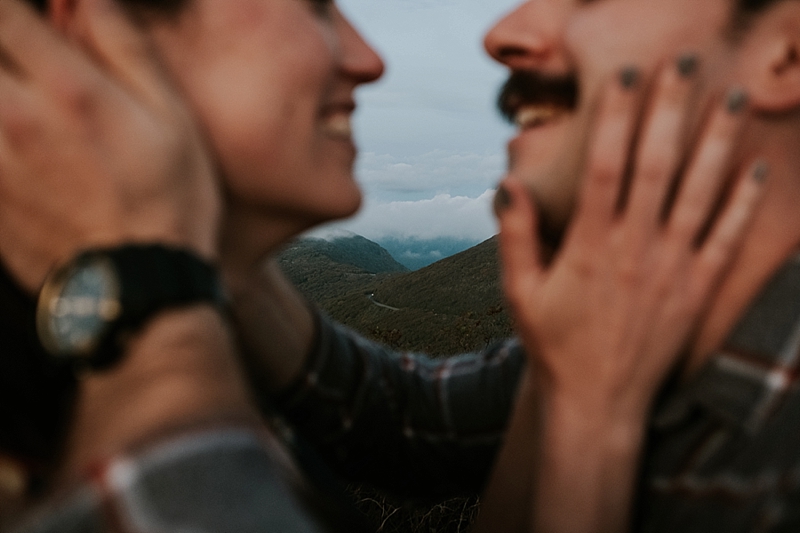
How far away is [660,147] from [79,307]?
5.24 ft

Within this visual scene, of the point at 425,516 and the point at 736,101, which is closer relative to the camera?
the point at 736,101

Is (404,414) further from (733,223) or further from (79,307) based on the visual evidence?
(79,307)

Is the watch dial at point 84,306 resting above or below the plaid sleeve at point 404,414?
above

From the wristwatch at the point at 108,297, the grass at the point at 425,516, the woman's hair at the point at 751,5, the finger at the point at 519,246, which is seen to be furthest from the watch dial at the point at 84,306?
the grass at the point at 425,516

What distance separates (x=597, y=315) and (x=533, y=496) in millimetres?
649

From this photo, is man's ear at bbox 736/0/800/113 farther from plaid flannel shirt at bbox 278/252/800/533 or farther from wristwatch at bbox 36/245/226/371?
wristwatch at bbox 36/245/226/371

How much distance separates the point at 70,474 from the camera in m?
1.05

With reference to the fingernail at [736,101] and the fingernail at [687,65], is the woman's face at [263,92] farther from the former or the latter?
the fingernail at [736,101]

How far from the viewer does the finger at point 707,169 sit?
171cm

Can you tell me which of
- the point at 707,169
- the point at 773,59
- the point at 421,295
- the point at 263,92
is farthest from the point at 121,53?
the point at 421,295

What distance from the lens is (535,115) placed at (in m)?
2.36

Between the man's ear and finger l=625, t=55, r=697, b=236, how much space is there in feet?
1.24

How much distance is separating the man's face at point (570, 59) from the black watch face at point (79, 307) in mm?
1611

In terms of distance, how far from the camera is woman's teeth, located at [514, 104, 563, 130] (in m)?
2.26
